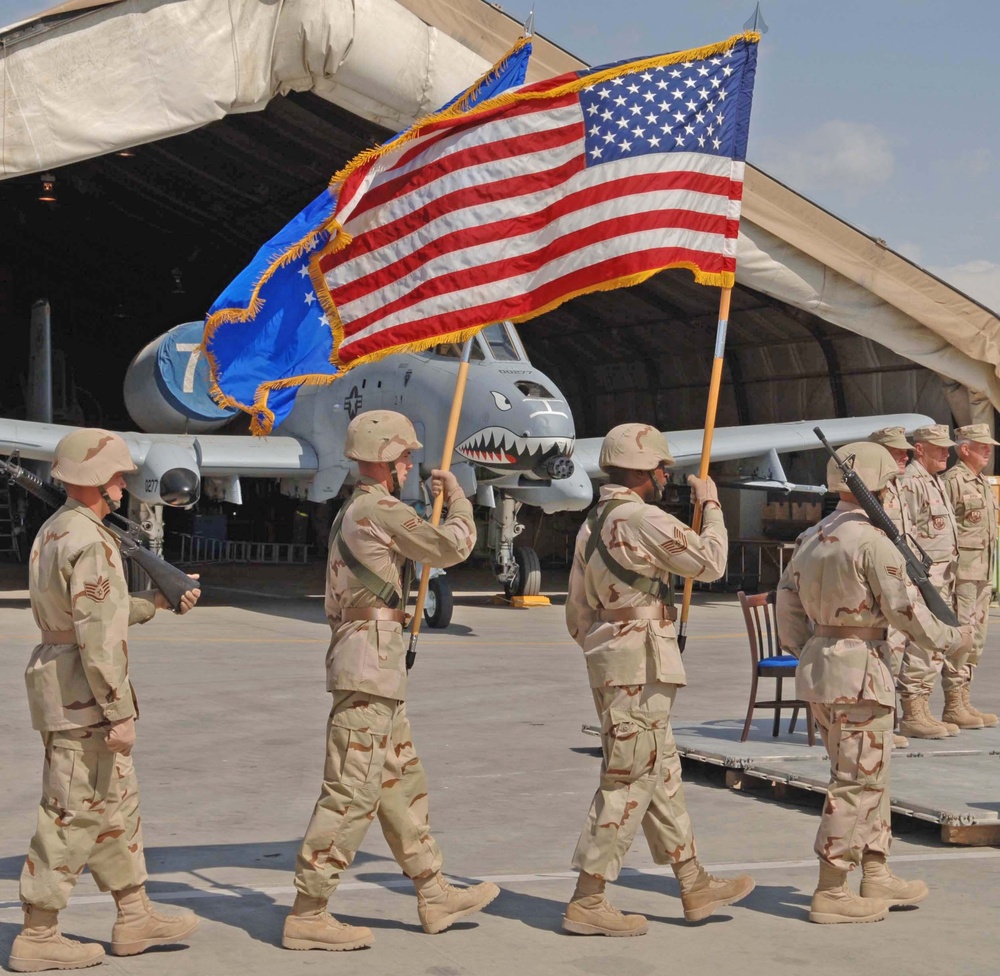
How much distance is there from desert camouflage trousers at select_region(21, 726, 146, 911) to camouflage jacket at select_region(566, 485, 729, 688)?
76.3 inches

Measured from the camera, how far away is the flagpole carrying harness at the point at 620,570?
5930 millimetres

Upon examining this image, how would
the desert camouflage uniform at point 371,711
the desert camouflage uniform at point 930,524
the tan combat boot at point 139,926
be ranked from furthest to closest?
1. the desert camouflage uniform at point 930,524
2. the desert camouflage uniform at point 371,711
3. the tan combat boot at point 139,926

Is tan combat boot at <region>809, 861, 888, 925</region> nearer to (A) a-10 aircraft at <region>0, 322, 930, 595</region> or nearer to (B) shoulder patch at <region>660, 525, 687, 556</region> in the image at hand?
(B) shoulder patch at <region>660, 525, 687, 556</region>

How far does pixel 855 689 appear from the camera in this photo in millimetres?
5992

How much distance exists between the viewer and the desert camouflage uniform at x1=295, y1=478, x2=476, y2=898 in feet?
18.3

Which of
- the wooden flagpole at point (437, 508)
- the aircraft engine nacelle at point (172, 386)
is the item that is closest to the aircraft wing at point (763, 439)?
the aircraft engine nacelle at point (172, 386)

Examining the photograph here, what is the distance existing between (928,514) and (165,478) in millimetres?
11449

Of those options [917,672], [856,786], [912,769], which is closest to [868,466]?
[856,786]

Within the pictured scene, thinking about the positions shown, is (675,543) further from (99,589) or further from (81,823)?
(81,823)

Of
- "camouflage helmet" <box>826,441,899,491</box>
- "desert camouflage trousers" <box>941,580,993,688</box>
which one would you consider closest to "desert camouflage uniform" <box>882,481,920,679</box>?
"desert camouflage trousers" <box>941,580,993,688</box>

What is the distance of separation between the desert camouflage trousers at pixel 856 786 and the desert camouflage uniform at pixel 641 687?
603 mm

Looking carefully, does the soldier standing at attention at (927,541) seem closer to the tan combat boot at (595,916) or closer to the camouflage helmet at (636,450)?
the camouflage helmet at (636,450)

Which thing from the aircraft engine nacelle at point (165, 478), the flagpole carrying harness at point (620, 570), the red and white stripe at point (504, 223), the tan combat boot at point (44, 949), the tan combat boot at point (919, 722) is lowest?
the tan combat boot at point (44, 949)

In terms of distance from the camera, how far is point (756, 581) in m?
27.0
